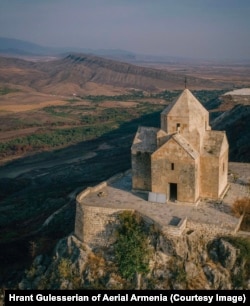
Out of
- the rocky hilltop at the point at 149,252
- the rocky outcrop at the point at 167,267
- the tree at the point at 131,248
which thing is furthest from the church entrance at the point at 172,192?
the rocky outcrop at the point at 167,267

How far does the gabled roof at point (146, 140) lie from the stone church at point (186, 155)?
0.24 feet

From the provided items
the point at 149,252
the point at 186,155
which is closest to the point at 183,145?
the point at 186,155

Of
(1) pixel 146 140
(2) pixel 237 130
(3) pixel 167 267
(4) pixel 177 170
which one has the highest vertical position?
(1) pixel 146 140

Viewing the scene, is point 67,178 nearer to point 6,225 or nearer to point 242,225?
point 6,225

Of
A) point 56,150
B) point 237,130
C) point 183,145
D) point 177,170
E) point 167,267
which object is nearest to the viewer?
point 167,267

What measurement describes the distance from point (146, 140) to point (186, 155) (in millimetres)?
3584

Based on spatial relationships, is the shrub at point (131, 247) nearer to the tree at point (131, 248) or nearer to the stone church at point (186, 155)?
the tree at point (131, 248)

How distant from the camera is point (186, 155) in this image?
91.6 ft

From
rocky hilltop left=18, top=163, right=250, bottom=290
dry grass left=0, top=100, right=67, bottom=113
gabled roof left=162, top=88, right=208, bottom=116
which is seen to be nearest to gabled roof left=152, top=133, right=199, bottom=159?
gabled roof left=162, top=88, right=208, bottom=116

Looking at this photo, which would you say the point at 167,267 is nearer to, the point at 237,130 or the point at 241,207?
the point at 241,207

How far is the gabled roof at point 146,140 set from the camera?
30.1 m

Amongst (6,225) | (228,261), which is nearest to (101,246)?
(228,261)

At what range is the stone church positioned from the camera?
28203 millimetres
